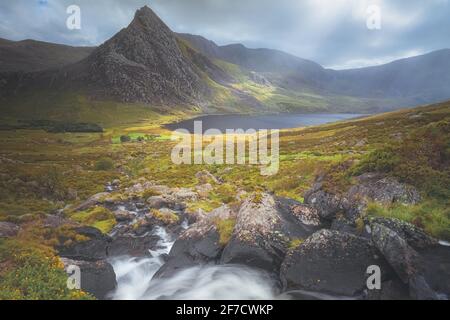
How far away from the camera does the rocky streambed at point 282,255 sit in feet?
49.1

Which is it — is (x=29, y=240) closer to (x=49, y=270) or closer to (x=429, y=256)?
(x=49, y=270)

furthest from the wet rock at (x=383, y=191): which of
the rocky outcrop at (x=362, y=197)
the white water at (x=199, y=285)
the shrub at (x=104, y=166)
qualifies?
the shrub at (x=104, y=166)

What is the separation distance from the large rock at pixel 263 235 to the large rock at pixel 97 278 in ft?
21.8

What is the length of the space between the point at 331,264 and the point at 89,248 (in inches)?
657

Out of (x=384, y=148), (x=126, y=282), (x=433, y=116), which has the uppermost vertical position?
(x=433, y=116)

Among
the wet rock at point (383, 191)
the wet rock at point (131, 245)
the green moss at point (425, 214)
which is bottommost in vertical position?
the wet rock at point (131, 245)

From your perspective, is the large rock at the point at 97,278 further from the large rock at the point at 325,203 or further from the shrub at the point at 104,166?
the shrub at the point at 104,166

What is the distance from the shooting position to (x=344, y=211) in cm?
2022

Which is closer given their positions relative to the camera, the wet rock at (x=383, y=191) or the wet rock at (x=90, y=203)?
the wet rock at (x=383, y=191)

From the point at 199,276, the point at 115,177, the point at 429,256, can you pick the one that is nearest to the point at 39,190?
the point at 115,177

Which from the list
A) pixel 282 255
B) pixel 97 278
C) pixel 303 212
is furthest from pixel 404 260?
pixel 97 278

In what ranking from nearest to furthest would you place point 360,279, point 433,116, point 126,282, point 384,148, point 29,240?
point 360,279 < point 126,282 < point 29,240 < point 384,148 < point 433,116

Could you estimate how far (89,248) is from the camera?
2309cm
